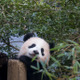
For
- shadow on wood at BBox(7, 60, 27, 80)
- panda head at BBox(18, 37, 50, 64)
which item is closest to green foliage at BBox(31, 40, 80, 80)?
shadow on wood at BBox(7, 60, 27, 80)

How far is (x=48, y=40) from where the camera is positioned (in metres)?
2.81

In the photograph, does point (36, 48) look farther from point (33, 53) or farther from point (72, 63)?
point (72, 63)

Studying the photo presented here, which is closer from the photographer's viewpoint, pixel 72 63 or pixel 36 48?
pixel 72 63

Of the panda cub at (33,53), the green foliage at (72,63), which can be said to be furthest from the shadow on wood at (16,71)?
the green foliage at (72,63)

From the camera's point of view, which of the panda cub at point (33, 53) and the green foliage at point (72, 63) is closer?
the green foliage at point (72, 63)

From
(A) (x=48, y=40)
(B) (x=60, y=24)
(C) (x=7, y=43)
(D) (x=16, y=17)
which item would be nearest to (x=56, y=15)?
(B) (x=60, y=24)

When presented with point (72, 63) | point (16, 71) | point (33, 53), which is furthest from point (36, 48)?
point (72, 63)

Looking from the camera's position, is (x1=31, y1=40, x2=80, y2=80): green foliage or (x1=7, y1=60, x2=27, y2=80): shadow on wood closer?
(x1=31, y1=40, x2=80, y2=80): green foliage

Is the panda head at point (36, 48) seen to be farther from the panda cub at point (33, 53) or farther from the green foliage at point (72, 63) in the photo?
the green foliage at point (72, 63)

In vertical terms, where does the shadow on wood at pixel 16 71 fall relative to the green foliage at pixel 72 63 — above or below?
below

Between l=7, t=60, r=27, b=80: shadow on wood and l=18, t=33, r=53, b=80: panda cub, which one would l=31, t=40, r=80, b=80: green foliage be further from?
l=18, t=33, r=53, b=80: panda cub

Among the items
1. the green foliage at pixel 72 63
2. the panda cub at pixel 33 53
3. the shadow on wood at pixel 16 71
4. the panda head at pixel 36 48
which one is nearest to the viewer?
the green foliage at pixel 72 63

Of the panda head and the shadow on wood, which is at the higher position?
the panda head

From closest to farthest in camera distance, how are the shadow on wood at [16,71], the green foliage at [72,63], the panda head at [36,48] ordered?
the green foliage at [72,63], the shadow on wood at [16,71], the panda head at [36,48]
